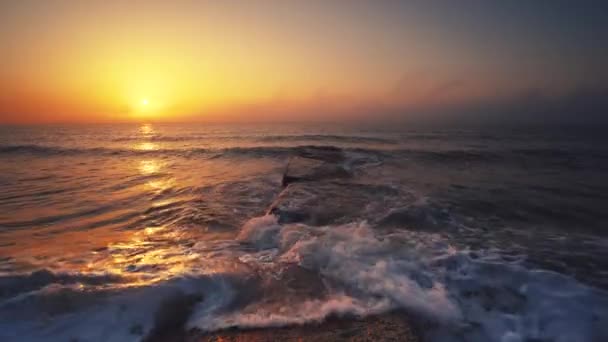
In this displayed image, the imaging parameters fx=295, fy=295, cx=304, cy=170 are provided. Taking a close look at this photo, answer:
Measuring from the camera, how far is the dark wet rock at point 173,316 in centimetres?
267

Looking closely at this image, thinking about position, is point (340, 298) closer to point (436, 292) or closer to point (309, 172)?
point (436, 292)

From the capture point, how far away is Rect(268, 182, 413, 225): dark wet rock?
19.5 ft

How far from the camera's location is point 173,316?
2.95 meters

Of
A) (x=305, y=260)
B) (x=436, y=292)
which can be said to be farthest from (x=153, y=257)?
(x=436, y=292)

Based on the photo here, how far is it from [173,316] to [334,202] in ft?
15.0

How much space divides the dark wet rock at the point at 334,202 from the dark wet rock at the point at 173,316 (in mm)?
2654

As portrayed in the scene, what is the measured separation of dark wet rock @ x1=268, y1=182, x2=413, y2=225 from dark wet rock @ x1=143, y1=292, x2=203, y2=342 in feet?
8.71

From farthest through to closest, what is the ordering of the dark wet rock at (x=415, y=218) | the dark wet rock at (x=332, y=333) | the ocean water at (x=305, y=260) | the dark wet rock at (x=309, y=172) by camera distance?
the dark wet rock at (x=309, y=172) < the dark wet rock at (x=415, y=218) < the ocean water at (x=305, y=260) < the dark wet rock at (x=332, y=333)

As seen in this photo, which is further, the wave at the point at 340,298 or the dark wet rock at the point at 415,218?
the dark wet rock at the point at 415,218

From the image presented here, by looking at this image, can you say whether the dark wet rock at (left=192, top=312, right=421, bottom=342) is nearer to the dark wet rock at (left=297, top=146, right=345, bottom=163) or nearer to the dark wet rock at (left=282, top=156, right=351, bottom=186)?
the dark wet rock at (left=282, top=156, right=351, bottom=186)

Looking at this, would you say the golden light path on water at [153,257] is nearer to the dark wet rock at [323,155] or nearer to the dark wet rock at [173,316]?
the dark wet rock at [173,316]

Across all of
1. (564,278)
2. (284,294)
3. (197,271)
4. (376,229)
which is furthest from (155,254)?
(564,278)

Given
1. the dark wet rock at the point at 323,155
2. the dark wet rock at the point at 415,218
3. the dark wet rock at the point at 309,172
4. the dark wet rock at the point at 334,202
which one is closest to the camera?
the dark wet rock at the point at 415,218

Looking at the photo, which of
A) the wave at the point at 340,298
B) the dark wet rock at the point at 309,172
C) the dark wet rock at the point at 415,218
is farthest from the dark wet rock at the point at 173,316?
the dark wet rock at the point at 309,172
